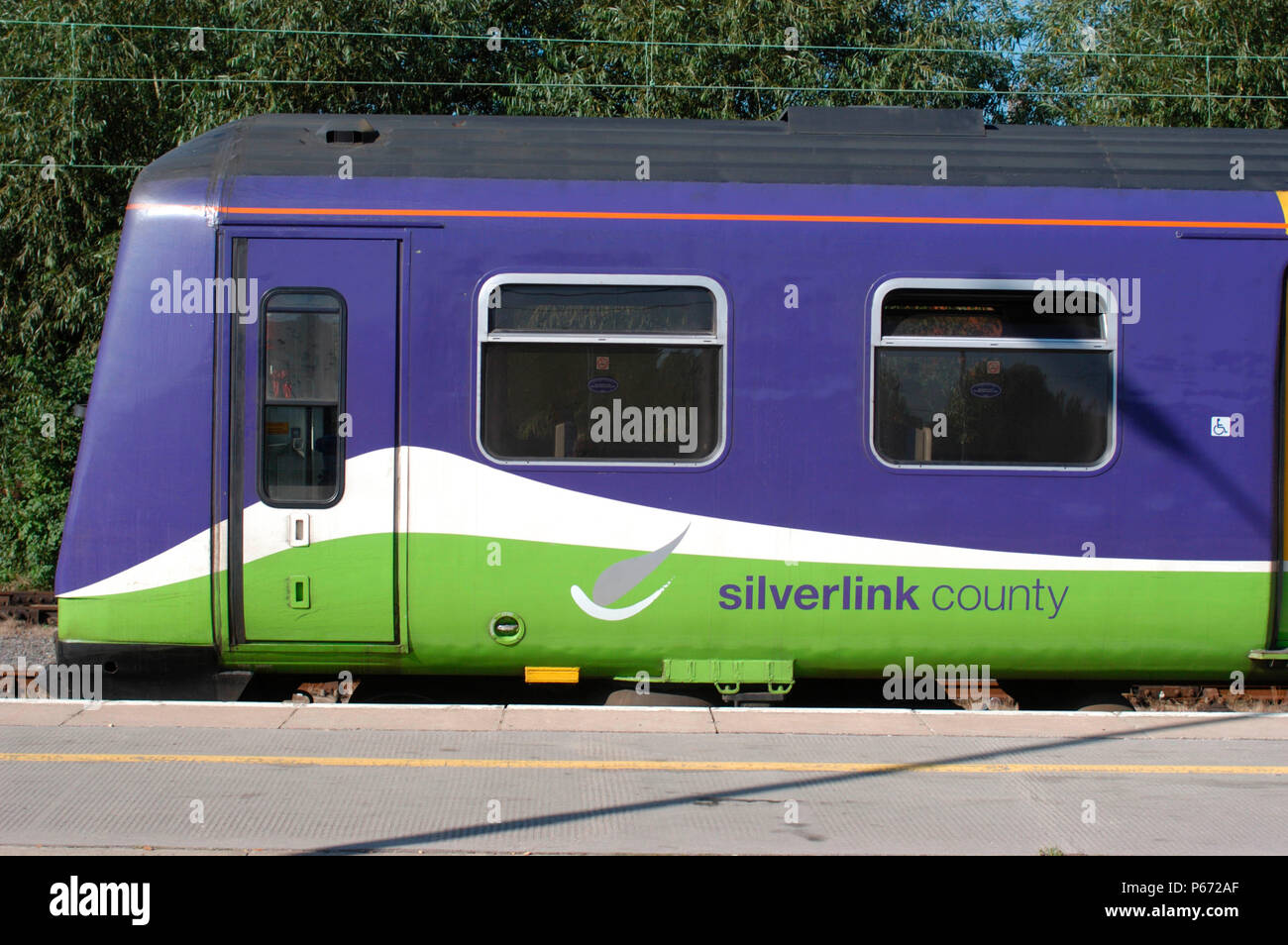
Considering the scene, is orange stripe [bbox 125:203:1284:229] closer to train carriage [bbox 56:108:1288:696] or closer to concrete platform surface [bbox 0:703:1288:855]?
train carriage [bbox 56:108:1288:696]

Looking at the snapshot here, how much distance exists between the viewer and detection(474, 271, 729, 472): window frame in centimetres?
614

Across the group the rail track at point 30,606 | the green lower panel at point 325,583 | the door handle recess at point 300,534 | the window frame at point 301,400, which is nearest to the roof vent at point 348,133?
the window frame at point 301,400

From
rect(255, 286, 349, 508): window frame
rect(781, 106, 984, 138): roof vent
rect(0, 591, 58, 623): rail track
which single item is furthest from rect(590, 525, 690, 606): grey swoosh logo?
rect(0, 591, 58, 623): rail track

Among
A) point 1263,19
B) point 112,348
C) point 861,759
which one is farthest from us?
point 1263,19

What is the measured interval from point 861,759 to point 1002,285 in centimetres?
258

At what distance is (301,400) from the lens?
6.19m

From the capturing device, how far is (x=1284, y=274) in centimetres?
629

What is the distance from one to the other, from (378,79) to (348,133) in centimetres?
Result: 778

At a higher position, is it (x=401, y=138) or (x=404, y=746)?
(x=401, y=138)

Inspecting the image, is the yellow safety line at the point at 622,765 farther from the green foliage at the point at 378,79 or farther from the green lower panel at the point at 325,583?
the green foliage at the point at 378,79

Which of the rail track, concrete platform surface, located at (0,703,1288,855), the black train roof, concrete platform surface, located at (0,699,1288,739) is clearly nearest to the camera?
concrete platform surface, located at (0,703,1288,855)

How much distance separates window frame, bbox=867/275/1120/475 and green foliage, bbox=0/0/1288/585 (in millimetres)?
6888

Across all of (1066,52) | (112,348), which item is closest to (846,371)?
(112,348)

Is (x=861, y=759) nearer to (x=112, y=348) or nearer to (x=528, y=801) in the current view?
(x=528, y=801)
